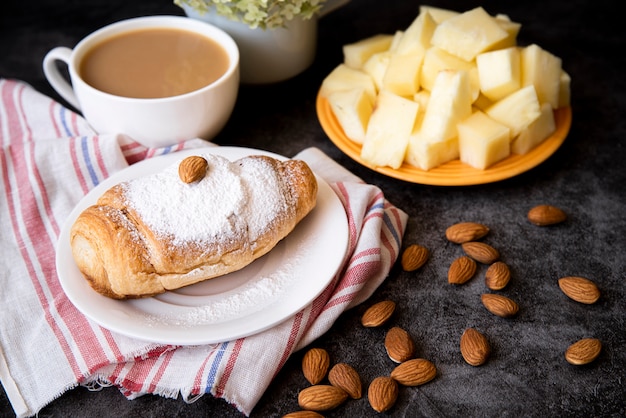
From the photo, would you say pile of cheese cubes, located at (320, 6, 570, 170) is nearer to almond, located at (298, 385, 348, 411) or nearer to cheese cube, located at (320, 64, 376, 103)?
cheese cube, located at (320, 64, 376, 103)

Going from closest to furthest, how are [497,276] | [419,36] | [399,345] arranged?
[399,345] < [497,276] < [419,36]

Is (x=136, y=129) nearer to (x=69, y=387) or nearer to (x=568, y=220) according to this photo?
(x=69, y=387)

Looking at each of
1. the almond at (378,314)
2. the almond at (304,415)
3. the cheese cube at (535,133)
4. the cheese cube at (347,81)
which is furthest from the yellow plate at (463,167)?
the almond at (304,415)

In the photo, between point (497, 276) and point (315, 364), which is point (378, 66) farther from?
point (315, 364)

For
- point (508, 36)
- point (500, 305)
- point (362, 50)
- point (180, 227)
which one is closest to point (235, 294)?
point (180, 227)

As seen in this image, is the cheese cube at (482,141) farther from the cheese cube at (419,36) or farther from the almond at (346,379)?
the almond at (346,379)

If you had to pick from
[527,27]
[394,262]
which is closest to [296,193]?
[394,262]
